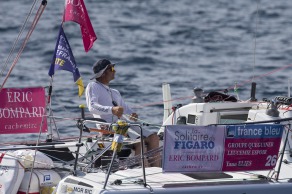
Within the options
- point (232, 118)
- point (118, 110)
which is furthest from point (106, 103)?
point (232, 118)

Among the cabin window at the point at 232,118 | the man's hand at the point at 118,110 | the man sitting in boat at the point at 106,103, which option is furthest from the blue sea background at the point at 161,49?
the man's hand at the point at 118,110

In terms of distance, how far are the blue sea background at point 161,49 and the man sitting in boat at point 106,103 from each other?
171 inches

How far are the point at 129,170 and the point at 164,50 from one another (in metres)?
18.3

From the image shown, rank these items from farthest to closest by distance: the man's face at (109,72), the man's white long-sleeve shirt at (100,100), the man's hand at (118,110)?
the man's face at (109,72) < the man's white long-sleeve shirt at (100,100) < the man's hand at (118,110)

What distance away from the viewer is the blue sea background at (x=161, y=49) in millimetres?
22006

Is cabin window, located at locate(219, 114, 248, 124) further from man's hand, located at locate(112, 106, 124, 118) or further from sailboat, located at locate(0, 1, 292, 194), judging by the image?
man's hand, located at locate(112, 106, 124, 118)

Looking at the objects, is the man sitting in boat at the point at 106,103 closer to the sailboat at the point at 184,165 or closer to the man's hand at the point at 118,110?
the man's hand at the point at 118,110

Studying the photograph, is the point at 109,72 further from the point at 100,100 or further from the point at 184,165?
the point at 184,165

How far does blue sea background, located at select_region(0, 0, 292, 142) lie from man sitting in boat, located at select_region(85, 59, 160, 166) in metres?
4.35

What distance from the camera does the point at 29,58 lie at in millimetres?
27672

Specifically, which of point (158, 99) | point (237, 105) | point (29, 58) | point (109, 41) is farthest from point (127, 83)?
point (237, 105)

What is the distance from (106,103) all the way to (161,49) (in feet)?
56.2

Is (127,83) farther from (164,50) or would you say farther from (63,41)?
(63,41)

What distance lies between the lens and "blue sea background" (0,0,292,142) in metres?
22.0
